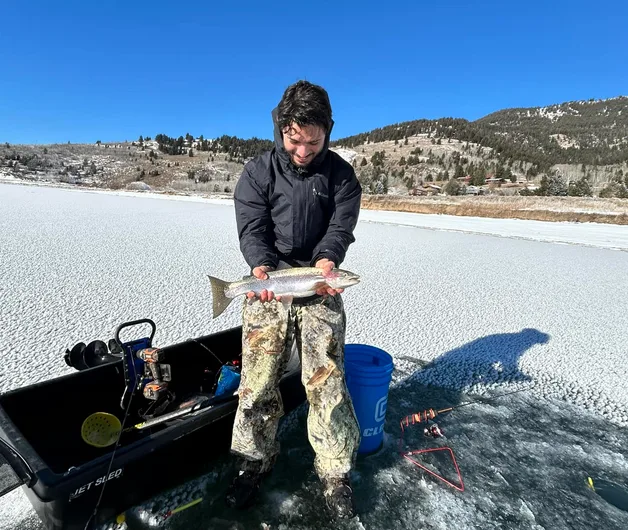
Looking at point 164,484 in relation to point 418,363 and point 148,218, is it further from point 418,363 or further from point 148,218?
point 148,218

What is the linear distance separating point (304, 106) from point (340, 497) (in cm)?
214

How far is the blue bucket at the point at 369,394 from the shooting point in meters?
2.52

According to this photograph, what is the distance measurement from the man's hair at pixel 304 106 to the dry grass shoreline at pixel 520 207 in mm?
23611

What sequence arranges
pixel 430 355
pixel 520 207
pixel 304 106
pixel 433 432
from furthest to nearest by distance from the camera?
pixel 520 207, pixel 430 355, pixel 433 432, pixel 304 106

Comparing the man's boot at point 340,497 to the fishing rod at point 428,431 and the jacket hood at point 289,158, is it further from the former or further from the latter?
the jacket hood at point 289,158

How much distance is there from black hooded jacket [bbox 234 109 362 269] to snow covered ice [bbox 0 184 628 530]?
1370 mm

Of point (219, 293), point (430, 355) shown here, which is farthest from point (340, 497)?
point (430, 355)

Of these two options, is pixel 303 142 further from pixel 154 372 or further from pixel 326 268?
pixel 154 372

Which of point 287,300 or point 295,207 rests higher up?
point 295,207

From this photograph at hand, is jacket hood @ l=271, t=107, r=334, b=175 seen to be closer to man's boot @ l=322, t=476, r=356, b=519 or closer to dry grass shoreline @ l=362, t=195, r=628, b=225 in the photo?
man's boot @ l=322, t=476, r=356, b=519

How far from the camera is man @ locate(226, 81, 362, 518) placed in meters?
2.21

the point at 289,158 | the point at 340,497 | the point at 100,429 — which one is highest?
the point at 289,158

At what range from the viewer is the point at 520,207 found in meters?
24.4

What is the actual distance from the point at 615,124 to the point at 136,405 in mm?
137079
